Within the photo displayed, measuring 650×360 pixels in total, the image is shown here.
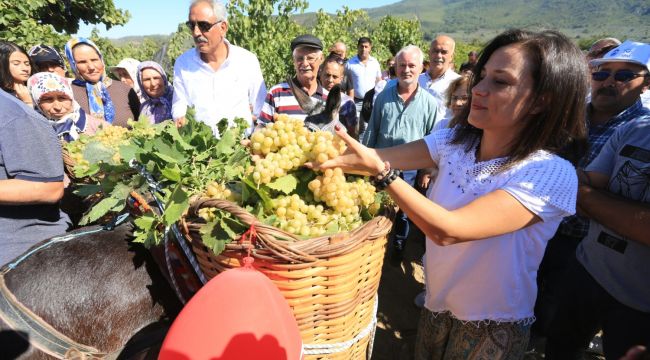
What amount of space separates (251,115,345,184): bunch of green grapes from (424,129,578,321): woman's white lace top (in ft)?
2.20

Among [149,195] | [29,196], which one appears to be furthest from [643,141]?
[29,196]

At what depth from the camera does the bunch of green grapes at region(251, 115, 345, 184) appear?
4.98 ft

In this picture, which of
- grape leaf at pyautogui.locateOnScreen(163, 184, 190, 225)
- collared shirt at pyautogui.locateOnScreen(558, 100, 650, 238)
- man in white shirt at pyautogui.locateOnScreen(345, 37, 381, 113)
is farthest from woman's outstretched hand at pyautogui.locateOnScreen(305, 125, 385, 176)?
man in white shirt at pyautogui.locateOnScreen(345, 37, 381, 113)

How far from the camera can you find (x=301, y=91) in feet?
13.6

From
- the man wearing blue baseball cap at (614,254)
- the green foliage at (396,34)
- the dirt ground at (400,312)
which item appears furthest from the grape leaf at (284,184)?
the green foliage at (396,34)

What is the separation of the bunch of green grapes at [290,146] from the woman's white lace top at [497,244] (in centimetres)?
67

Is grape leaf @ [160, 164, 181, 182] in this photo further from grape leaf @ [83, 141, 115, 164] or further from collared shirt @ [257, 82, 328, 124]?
collared shirt @ [257, 82, 328, 124]

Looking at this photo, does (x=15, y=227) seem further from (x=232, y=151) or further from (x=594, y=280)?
(x=594, y=280)

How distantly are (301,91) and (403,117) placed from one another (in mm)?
1428

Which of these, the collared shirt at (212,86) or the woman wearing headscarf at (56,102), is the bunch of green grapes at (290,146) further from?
the woman wearing headscarf at (56,102)

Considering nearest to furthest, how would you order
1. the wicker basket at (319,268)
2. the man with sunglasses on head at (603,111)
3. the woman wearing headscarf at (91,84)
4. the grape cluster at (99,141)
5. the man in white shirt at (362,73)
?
the wicker basket at (319,268) → the grape cluster at (99,141) → the man with sunglasses on head at (603,111) → the woman wearing headscarf at (91,84) → the man in white shirt at (362,73)

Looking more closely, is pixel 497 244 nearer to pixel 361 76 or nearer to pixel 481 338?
A: pixel 481 338

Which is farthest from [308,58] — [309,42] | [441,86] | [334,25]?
[334,25]

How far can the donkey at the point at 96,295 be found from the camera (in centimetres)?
159
